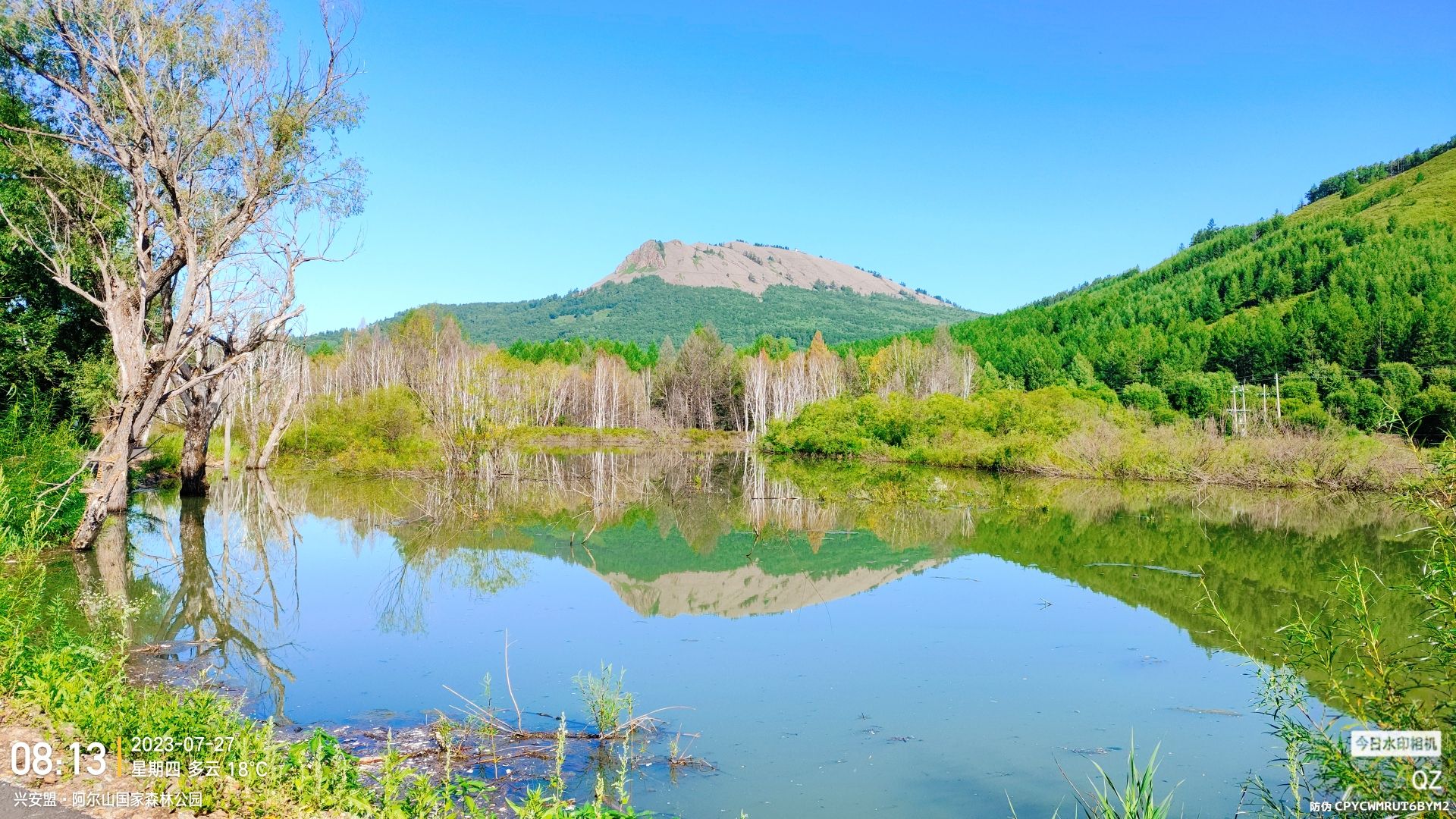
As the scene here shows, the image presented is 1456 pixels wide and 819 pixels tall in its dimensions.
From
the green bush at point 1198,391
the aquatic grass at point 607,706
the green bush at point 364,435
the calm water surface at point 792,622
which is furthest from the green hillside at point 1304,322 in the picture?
the aquatic grass at point 607,706

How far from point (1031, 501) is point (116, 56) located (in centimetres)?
2517

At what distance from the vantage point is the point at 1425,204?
77938 mm

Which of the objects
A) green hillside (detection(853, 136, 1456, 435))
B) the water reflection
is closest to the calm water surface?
the water reflection

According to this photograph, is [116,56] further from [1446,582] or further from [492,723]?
[1446,582]

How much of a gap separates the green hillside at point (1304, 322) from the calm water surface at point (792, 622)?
28.4 meters

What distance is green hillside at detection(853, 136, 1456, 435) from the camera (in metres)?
50.8

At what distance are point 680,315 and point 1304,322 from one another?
11535 centimetres

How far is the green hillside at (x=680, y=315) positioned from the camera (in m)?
155

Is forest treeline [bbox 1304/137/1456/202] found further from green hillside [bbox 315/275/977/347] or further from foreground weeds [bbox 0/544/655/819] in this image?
foreground weeds [bbox 0/544/655/819]

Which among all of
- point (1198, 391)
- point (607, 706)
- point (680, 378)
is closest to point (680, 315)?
point (680, 378)

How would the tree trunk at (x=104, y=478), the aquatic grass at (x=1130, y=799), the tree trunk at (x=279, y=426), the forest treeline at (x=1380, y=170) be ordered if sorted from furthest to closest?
the forest treeline at (x=1380, y=170), the tree trunk at (x=279, y=426), the tree trunk at (x=104, y=478), the aquatic grass at (x=1130, y=799)

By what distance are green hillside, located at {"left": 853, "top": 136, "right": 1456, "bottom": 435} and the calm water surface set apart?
93.1 feet

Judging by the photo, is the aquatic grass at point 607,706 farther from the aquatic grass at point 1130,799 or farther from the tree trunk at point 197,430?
the tree trunk at point 197,430

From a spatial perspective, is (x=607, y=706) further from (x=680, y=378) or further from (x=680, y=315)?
(x=680, y=315)
